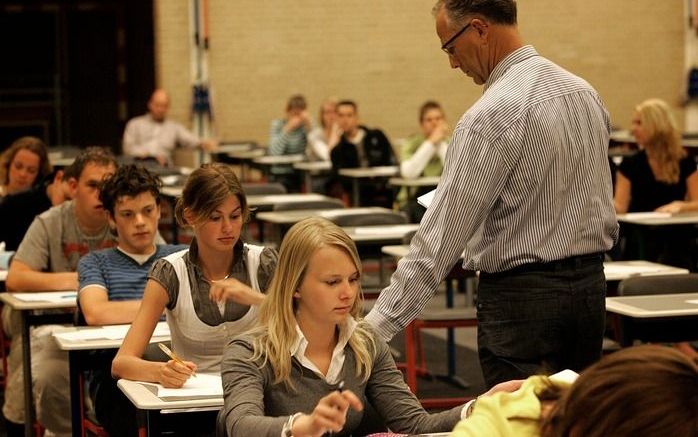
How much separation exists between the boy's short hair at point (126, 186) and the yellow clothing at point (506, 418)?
2809mm

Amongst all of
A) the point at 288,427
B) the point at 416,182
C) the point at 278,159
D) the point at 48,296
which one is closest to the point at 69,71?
the point at 278,159

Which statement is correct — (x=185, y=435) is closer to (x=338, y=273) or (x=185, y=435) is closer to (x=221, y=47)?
(x=338, y=273)

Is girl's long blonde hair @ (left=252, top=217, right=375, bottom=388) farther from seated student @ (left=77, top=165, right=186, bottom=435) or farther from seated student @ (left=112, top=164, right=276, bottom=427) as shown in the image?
seated student @ (left=77, top=165, right=186, bottom=435)

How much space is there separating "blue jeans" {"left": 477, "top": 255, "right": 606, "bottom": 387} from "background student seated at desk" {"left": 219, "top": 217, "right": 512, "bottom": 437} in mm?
414

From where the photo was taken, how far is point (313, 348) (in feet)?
10.0

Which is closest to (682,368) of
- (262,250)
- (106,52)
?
(262,250)

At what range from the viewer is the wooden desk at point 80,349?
4.11 meters

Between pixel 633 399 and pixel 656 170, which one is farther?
pixel 656 170

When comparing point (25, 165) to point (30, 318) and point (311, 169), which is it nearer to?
point (30, 318)

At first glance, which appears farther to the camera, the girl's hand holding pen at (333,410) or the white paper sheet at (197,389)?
the white paper sheet at (197,389)

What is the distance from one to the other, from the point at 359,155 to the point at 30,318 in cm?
685

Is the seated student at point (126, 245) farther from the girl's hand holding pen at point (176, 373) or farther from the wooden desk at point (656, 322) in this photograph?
the wooden desk at point (656, 322)

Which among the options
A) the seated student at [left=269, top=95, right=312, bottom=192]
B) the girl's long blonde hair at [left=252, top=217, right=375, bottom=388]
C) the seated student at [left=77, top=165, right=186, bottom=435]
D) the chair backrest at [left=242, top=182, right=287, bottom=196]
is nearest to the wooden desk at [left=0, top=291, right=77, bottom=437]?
the seated student at [left=77, top=165, right=186, bottom=435]

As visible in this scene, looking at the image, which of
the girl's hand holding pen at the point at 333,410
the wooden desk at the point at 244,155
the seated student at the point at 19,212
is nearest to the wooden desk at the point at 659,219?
the seated student at the point at 19,212
